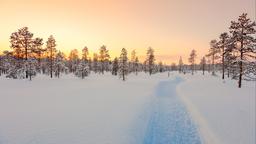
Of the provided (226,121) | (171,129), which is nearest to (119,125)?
(171,129)

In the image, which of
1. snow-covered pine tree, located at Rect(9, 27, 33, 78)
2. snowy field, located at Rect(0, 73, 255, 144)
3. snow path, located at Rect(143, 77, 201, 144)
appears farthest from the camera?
snow-covered pine tree, located at Rect(9, 27, 33, 78)

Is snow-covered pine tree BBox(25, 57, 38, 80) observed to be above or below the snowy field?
above

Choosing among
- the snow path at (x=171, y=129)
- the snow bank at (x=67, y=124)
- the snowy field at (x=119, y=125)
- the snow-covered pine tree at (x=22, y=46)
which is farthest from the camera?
the snow-covered pine tree at (x=22, y=46)

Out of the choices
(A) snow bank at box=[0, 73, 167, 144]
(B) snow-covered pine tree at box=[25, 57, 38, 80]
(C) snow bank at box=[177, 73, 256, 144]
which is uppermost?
(B) snow-covered pine tree at box=[25, 57, 38, 80]

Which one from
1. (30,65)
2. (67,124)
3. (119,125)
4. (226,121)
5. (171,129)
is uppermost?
(30,65)

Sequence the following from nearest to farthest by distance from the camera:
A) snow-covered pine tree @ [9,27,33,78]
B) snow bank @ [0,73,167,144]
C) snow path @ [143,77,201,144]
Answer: snow bank @ [0,73,167,144]
snow path @ [143,77,201,144]
snow-covered pine tree @ [9,27,33,78]

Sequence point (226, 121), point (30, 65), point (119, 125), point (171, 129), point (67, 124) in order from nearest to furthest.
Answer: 1. point (67, 124)
2. point (119, 125)
3. point (171, 129)
4. point (226, 121)
5. point (30, 65)

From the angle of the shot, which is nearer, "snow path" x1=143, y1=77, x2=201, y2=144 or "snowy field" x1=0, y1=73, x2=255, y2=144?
"snowy field" x1=0, y1=73, x2=255, y2=144

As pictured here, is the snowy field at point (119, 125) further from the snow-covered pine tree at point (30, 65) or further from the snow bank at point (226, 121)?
the snow-covered pine tree at point (30, 65)

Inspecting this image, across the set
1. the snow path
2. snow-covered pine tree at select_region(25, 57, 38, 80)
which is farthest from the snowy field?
snow-covered pine tree at select_region(25, 57, 38, 80)

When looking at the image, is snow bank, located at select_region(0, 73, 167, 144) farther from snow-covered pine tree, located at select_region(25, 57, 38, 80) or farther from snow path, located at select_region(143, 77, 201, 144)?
snow-covered pine tree, located at select_region(25, 57, 38, 80)

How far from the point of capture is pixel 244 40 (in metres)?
36.9

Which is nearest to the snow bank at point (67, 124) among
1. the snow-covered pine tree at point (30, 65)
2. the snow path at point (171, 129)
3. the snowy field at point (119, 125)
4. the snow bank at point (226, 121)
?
the snowy field at point (119, 125)

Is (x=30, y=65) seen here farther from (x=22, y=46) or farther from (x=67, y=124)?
(x=67, y=124)
